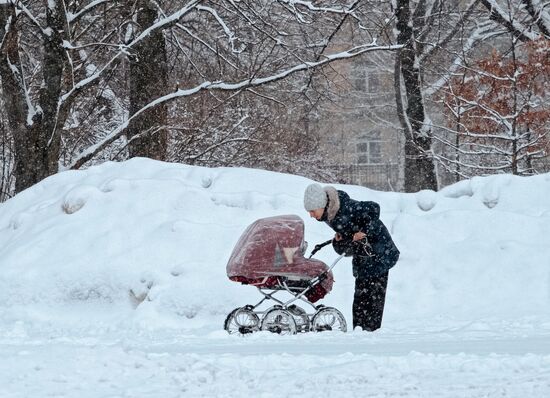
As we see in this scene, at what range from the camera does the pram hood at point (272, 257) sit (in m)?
8.78

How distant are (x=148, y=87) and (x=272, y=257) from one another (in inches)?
362

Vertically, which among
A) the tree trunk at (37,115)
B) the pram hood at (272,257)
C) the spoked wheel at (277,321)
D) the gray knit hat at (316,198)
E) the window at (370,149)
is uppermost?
the window at (370,149)

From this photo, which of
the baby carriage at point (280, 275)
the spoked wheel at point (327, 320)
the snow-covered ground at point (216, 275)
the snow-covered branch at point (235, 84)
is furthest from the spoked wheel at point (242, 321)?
the snow-covered branch at point (235, 84)

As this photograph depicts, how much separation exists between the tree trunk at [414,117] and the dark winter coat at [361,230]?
36.9 ft

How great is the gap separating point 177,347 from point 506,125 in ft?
39.7

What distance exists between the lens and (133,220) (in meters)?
12.1

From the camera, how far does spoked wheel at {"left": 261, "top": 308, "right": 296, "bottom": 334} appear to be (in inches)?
349

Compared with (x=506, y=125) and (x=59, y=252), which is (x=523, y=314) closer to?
(x=59, y=252)

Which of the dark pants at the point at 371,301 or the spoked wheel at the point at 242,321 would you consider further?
the dark pants at the point at 371,301

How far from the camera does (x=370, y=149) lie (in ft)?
154

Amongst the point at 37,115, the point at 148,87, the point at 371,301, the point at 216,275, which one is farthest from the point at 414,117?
the point at 371,301

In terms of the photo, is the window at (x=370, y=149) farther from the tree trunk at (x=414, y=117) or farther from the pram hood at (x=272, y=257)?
the pram hood at (x=272, y=257)

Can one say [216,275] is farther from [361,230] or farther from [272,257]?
[361,230]

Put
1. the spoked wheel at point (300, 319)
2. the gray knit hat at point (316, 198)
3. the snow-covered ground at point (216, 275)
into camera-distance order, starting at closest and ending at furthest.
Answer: the snow-covered ground at point (216, 275) → the gray knit hat at point (316, 198) → the spoked wheel at point (300, 319)
